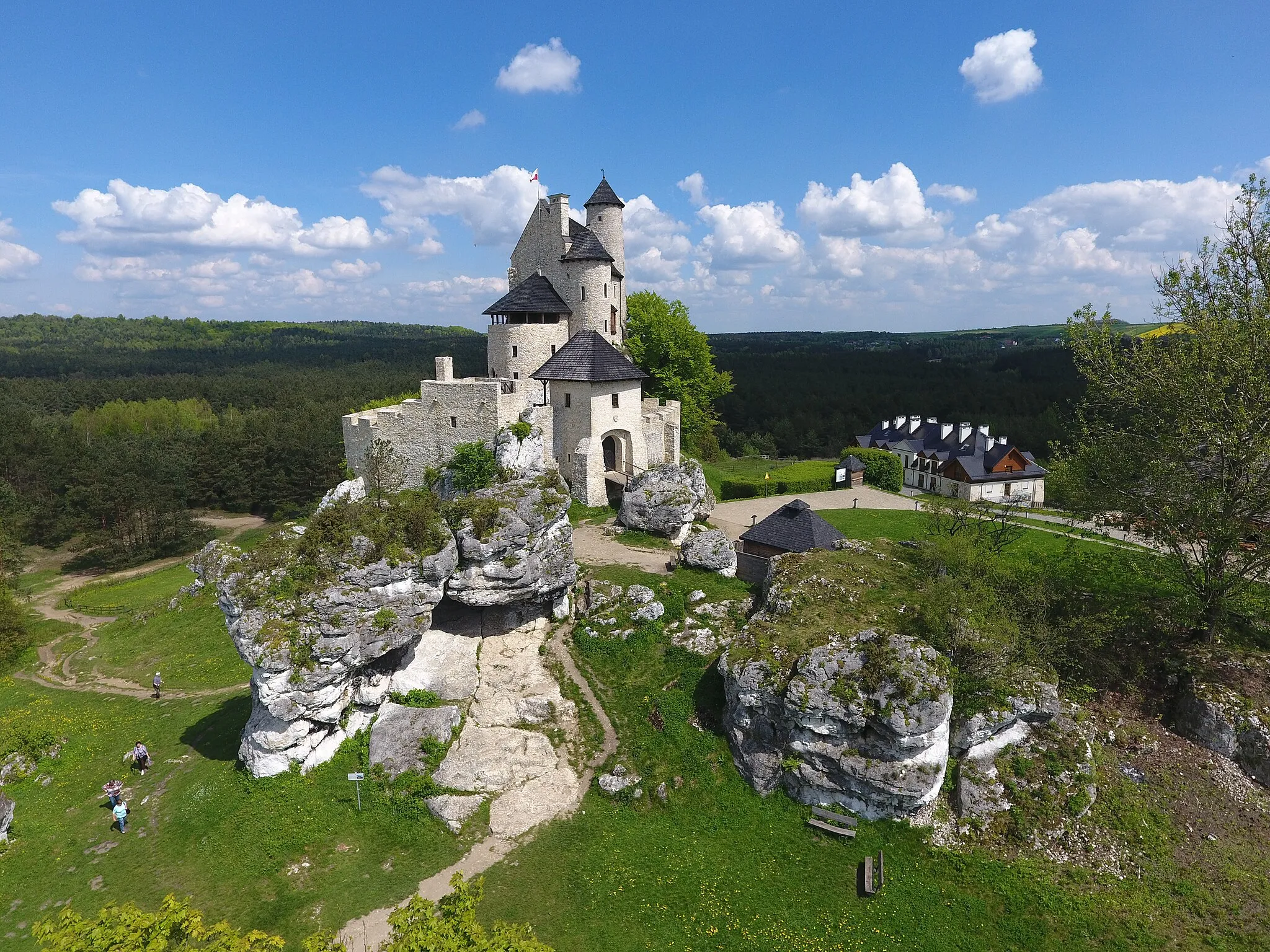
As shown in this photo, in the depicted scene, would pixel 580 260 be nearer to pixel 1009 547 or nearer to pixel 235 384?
pixel 1009 547

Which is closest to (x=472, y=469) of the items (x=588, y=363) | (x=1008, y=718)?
(x=588, y=363)

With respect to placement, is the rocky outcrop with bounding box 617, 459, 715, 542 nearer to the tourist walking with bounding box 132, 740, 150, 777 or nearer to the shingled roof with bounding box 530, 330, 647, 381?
the shingled roof with bounding box 530, 330, 647, 381

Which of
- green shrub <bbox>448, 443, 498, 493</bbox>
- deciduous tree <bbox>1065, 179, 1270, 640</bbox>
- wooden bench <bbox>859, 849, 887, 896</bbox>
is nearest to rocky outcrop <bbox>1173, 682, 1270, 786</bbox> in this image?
deciduous tree <bbox>1065, 179, 1270, 640</bbox>

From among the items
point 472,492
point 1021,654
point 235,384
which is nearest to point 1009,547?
point 1021,654

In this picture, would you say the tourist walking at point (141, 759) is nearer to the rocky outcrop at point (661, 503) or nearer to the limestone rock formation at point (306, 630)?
the limestone rock formation at point (306, 630)

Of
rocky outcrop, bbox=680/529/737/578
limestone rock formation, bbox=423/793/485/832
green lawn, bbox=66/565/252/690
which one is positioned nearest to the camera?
limestone rock formation, bbox=423/793/485/832

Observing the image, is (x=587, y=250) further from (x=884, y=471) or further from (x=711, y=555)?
(x=884, y=471)

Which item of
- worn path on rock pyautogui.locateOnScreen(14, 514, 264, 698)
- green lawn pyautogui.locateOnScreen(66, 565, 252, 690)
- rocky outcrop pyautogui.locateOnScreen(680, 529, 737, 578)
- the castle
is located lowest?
worn path on rock pyautogui.locateOnScreen(14, 514, 264, 698)
